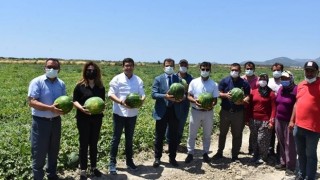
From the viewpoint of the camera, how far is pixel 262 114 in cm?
868

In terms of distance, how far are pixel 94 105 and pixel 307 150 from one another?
422 centimetres

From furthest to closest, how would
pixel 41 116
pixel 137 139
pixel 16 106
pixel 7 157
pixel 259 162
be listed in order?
pixel 16 106
pixel 137 139
pixel 259 162
pixel 7 157
pixel 41 116

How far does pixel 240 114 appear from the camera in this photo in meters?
8.80

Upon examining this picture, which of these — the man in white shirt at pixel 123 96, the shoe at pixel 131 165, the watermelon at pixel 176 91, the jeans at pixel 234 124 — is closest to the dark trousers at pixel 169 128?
the watermelon at pixel 176 91

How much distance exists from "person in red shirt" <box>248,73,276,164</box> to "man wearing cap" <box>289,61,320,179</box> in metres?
1.25

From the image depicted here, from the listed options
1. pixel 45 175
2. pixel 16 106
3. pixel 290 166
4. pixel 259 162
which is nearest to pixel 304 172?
pixel 290 166

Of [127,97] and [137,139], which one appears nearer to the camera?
[127,97]

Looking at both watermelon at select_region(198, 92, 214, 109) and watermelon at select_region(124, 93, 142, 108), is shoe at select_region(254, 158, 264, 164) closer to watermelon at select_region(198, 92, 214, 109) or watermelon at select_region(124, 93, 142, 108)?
watermelon at select_region(198, 92, 214, 109)

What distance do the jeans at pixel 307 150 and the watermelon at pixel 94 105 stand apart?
12.7 feet

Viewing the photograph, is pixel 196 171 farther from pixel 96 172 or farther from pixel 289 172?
pixel 96 172

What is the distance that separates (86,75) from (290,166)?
4976 mm

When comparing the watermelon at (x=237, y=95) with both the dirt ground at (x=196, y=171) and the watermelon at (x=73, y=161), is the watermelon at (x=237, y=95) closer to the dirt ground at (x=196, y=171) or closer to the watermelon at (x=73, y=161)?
the dirt ground at (x=196, y=171)

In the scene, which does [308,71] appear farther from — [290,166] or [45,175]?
[45,175]

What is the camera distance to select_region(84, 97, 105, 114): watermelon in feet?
22.4
